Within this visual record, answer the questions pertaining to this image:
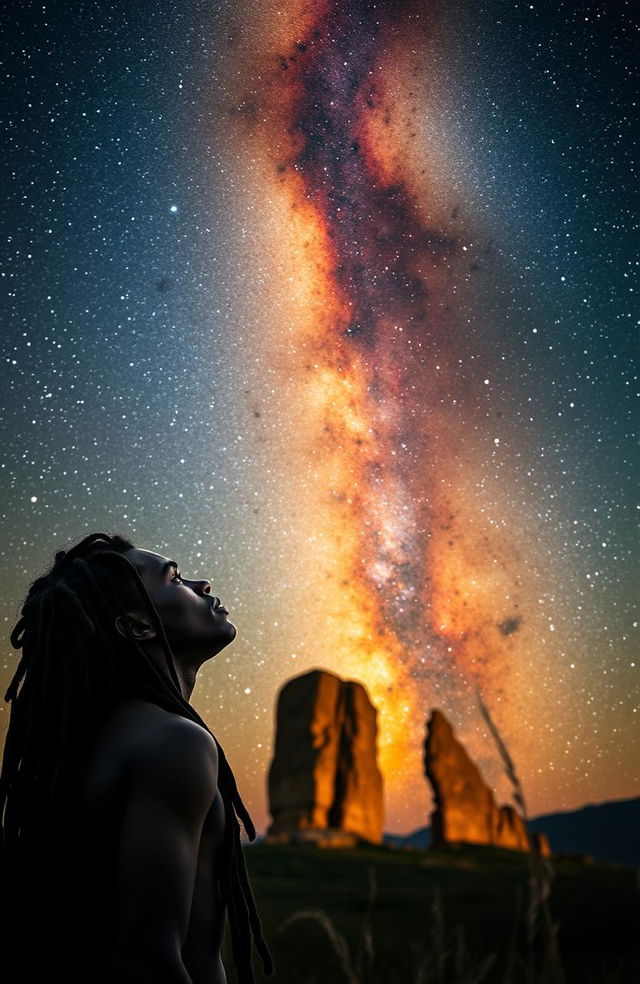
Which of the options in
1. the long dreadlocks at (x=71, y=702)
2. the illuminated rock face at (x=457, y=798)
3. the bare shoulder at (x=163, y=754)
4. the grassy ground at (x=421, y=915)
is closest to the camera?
the bare shoulder at (x=163, y=754)

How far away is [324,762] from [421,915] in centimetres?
2770

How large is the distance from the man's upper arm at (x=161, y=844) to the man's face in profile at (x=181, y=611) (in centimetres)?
51

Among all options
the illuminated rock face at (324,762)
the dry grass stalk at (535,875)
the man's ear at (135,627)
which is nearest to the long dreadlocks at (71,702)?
the man's ear at (135,627)

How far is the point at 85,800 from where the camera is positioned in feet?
6.06

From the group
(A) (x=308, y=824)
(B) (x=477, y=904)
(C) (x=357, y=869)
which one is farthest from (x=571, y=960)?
(A) (x=308, y=824)

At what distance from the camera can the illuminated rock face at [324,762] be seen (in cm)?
4509

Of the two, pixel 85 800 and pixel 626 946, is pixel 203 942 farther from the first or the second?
pixel 626 946

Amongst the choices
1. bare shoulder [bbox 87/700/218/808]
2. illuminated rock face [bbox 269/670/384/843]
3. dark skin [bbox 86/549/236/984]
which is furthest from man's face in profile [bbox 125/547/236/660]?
illuminated rock face [bbox 269/670/384/843]

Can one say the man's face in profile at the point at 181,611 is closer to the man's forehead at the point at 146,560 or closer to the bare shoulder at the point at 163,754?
the man's forehead at the point at 146,560

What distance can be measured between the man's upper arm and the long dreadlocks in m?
0.22

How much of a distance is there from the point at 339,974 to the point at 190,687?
13605mm

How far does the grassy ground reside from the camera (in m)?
13.0

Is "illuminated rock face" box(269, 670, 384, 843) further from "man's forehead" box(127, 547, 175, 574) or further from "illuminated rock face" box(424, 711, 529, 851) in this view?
"man's forehead" box(127, 547, 175, 574)

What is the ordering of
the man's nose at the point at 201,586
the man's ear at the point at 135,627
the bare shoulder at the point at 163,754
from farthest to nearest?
the man's nose at the point at 201,586, the man's ear at the point at 135,627, the bare shoulder at the point at 163,754
